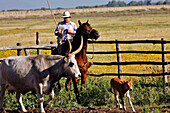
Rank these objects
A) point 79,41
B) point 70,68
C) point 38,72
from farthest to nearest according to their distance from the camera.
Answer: point 79,41
point 38,72
point 70,68

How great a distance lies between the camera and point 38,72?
8117 mm

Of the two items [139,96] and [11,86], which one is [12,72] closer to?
[11,86]

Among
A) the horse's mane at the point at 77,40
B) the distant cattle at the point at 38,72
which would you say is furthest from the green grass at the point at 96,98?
the distant cattle at the point at 38,72

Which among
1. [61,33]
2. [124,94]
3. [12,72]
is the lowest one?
[124,94]

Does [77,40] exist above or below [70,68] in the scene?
above

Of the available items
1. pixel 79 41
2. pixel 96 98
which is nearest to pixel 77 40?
pixel 79 41

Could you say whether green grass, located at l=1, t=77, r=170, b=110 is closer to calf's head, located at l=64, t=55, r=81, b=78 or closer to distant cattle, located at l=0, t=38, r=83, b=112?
distant cattle, located at l=0, t=38, r=83, b=112

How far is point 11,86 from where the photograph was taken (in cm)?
863

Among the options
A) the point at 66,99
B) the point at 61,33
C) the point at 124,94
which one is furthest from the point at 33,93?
the point at 124,94

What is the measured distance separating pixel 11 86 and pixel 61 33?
268cm

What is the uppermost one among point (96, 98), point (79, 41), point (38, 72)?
point (79, 41)

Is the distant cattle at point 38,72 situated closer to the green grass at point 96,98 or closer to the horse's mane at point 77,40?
the green grass at point 96,98

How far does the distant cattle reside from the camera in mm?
8047

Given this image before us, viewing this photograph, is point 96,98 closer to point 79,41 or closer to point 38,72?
point 79,41
